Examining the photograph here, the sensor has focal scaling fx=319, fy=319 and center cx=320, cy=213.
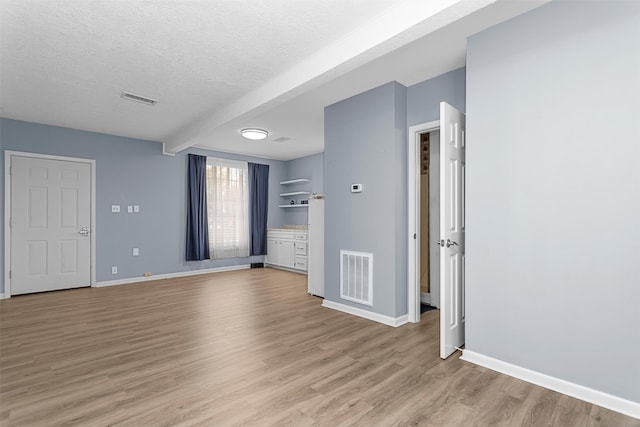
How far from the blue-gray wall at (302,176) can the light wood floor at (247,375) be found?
3.81m

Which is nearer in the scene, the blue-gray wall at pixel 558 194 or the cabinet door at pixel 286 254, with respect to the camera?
the blue-gray wall at pixel 558 194

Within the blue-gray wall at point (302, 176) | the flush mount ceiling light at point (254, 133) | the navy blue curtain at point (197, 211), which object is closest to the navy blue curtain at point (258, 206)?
the blue-gray wall at point (302, 176)

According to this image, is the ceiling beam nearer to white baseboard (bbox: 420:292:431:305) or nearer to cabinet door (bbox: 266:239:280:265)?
white baseboard (bbox: 420:292:431:305)

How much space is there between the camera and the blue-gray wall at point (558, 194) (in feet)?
6.25

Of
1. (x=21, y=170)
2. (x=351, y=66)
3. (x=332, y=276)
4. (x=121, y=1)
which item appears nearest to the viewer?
(x=121, y=1)

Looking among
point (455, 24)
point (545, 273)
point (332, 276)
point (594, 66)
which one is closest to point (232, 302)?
point (332, 276)

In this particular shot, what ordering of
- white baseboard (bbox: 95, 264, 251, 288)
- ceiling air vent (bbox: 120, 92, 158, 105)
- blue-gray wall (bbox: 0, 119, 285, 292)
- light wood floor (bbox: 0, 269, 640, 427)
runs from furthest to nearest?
white baseboard (bbox: 95, 264, 251, 288)
blue-gray wall (bbox: 0, 119, 285, 292)
ceiling air vent (bbox: 120, 92, 158, 105)
light wood floor (bbox: 0, 269, 640, 427)

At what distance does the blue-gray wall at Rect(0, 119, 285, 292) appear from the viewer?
503 centimetres

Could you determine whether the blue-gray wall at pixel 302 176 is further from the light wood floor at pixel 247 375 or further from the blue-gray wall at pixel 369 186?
the light wood floor at pixel 247 375

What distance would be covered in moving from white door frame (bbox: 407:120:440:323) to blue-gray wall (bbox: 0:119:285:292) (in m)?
4.71

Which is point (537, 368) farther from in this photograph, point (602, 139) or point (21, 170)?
point (21, 170)

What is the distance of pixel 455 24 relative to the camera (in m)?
2.44

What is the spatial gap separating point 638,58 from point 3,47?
15.1 feet

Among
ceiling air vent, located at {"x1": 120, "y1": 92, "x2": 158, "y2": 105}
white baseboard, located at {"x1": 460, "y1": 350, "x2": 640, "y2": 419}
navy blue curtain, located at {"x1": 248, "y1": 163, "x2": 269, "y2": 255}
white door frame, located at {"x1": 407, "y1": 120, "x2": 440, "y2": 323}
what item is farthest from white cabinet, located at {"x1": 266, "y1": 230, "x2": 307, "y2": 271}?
white baseboard, located at {"x1": 460, "y1": 350, "x2": 640, "y2": 419}
